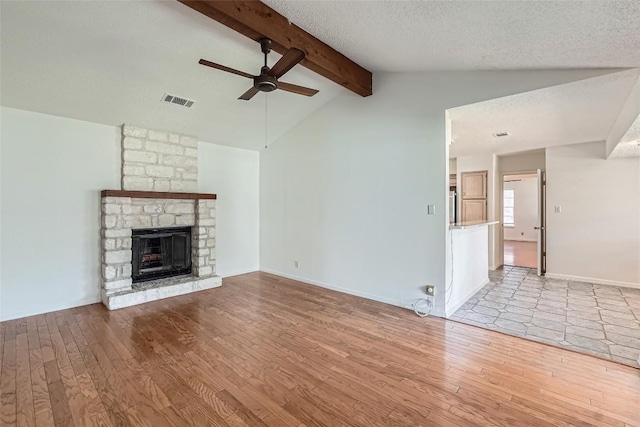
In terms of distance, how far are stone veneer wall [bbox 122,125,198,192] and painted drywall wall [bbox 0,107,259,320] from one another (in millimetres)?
186

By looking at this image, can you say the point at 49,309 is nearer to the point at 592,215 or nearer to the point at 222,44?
the point at 222,44

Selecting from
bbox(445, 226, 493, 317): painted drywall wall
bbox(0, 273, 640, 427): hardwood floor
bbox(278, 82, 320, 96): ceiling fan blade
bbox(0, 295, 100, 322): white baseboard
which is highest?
bbox(278, 82, 320, 96): ceiling fan blade

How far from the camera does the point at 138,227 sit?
4.37 metres

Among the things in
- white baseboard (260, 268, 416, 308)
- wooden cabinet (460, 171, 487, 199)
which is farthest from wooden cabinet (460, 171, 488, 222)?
white baseboard (260, 268, 416, 308)

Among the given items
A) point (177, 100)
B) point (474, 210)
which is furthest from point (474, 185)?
point (177, 100)

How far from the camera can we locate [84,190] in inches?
157

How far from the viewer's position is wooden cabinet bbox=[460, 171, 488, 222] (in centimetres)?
636

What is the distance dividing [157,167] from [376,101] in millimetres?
3449

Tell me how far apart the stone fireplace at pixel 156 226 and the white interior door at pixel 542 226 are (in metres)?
6.02

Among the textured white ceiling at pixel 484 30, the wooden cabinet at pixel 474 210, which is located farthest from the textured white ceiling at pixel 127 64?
the wooden cabinet at pixel 474 210

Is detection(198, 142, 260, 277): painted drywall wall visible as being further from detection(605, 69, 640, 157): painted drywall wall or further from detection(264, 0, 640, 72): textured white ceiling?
detection(605, 69, 640, 157): painted drywall wall

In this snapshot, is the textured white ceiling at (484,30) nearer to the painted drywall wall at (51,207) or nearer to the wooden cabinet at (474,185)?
the painted drywall wall at (51,207)

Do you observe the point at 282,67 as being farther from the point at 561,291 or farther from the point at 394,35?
the point at 561,291

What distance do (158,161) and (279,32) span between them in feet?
9.75
